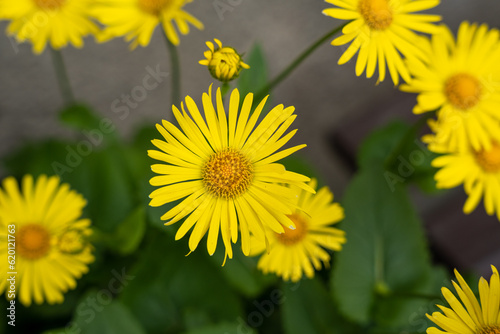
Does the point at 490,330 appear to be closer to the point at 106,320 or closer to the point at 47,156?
the point at 106,320

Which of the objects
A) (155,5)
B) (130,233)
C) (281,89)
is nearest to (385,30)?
(155,5)

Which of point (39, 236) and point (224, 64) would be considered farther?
point (39, 236)

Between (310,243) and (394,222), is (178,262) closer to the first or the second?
(310,243)

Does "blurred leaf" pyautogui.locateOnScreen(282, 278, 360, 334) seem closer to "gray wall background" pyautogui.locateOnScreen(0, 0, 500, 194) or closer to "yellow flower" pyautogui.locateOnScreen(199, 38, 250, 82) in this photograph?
"yellow flower" pyautogui.locateOnScreen(199, 38, 250, 82)

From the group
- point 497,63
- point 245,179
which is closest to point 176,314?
point 245,179

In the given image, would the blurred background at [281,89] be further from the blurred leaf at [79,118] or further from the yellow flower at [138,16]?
the yellow flower at [138,16]

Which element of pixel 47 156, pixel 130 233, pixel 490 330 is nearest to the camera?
pixel 490 330

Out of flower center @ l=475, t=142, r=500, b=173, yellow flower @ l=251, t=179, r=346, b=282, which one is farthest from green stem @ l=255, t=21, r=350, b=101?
flower center @ l=475, t=142, r=500, b=173
